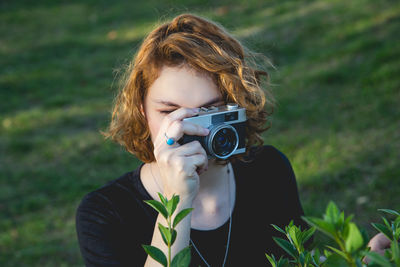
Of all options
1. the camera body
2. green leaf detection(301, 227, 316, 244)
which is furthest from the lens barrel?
green leaf detection(301, 227, 316, 244)

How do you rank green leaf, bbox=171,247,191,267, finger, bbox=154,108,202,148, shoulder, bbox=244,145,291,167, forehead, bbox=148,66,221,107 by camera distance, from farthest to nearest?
shoulder, bbox=244,145,291,167
forehead, bbox=148,66,221,107
finger, bbox=154,108,202,148
green leaf, bbox=171,247,191,267

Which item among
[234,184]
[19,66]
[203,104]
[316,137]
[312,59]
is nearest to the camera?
[203,104]

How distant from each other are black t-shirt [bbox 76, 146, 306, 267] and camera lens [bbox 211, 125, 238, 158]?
0.37m

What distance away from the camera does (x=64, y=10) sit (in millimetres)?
9406

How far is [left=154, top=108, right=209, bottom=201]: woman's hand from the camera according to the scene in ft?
4.23

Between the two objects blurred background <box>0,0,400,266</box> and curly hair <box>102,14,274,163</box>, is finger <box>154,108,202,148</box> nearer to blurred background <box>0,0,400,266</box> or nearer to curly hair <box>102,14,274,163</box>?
curly hair <box>102,14,274,163</box>

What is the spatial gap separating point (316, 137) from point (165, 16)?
6.70 feet

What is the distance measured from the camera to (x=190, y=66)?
1.59m

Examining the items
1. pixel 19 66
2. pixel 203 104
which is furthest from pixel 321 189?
pixel 19 66

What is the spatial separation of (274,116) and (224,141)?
2.83m

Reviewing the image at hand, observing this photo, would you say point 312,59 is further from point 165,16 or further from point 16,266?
point 16,266

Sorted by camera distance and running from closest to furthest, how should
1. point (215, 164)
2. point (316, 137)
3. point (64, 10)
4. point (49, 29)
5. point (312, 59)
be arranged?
point (215, 164) → point (316, 137) → point (312, 59) → point (49, 29) → point (64, 10)

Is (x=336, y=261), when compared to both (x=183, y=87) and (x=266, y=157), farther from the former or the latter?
(x=266, y=157)

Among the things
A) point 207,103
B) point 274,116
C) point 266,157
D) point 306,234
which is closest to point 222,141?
point 207,103
